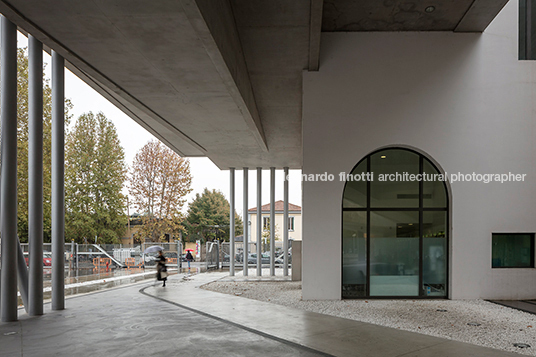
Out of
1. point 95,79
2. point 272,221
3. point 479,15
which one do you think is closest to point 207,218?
point 272,221

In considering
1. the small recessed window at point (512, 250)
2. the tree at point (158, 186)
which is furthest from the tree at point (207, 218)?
the small recessed window at point (512, 250)

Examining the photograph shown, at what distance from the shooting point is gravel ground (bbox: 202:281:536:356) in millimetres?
7561

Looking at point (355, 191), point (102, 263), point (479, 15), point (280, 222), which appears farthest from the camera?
point (280, 222)

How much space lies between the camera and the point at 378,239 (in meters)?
12.0

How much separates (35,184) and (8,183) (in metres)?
0.69

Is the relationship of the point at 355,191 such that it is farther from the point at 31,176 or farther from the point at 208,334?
the point at 31,176

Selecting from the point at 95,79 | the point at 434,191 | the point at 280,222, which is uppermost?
the point at 95,79

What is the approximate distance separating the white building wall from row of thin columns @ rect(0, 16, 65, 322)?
650 centimetres

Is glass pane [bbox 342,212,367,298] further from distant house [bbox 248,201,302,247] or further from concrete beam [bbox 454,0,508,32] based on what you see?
distant house [bbox 248,201,302,247]

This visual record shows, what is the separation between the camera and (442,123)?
472 inches

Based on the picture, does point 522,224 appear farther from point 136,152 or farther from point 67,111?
point 136,152

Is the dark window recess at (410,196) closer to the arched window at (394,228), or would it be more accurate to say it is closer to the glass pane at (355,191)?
the arched window at (394,228)

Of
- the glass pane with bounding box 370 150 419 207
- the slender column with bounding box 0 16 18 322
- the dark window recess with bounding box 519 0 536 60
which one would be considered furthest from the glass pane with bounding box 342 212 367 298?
the slender column with bounding box 0 16 18 322

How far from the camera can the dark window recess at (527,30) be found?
12.2m
